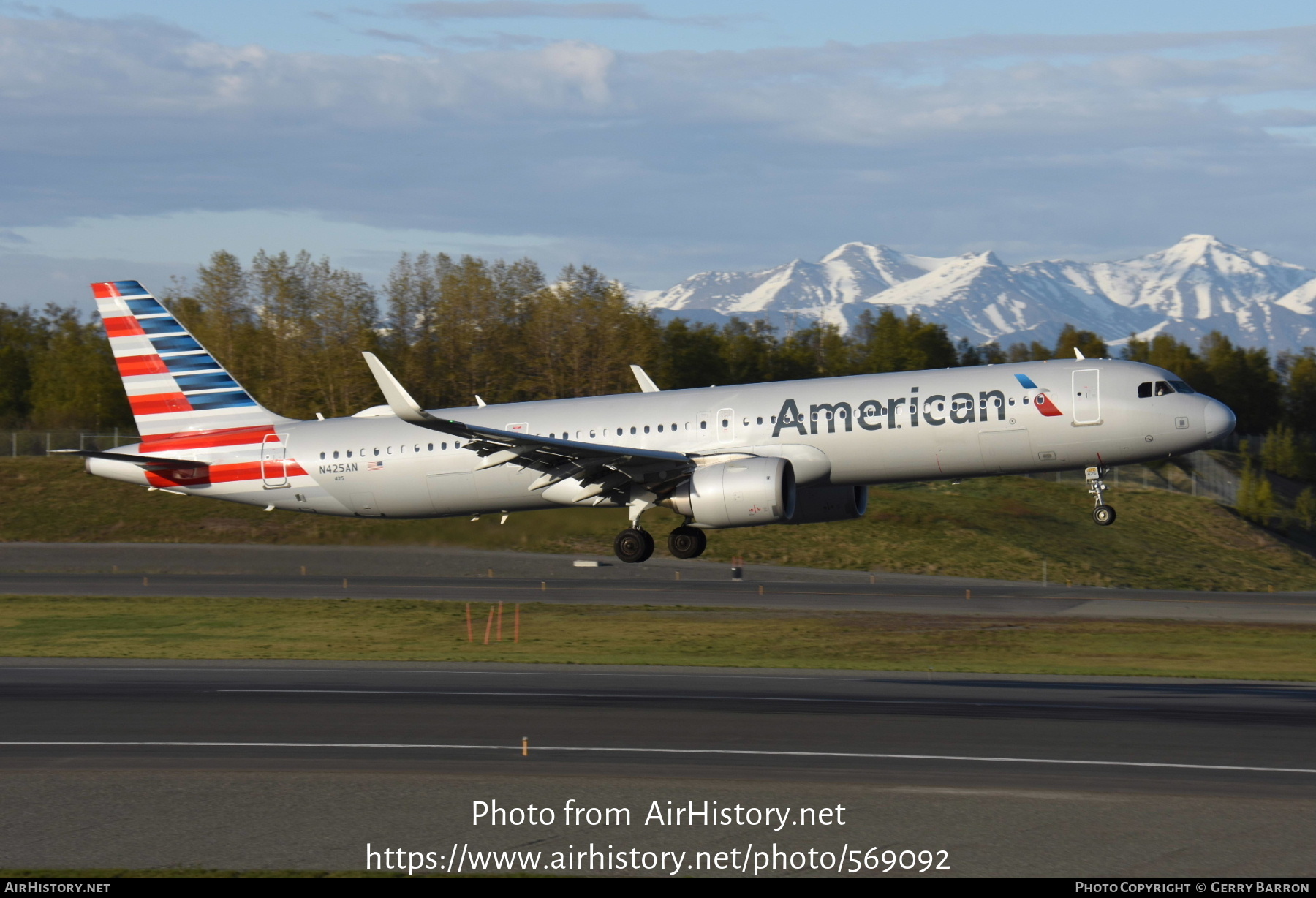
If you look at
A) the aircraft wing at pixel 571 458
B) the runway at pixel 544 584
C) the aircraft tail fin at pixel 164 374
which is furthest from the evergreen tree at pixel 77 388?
the aircraft wing at pixel 571 458

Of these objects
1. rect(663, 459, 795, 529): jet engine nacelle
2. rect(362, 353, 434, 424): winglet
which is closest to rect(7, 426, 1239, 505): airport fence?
rect(663, 459, 795, 529): jet engine nacelle

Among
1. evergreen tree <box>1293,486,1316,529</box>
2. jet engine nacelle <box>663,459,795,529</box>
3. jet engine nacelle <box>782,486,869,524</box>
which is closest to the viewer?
jet engine nacelle <box>663,459,795,529</box>

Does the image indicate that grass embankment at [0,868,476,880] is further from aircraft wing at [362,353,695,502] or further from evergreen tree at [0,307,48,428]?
evergreen tree at [0,307,48,428]

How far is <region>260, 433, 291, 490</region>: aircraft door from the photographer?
38219 mm

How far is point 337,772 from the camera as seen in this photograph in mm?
21922

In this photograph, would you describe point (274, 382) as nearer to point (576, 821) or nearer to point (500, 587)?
point (500, 587)

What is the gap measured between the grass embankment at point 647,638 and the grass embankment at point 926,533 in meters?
16.9

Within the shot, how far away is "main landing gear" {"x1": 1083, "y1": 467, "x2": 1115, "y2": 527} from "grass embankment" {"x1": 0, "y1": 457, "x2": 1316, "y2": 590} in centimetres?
4064

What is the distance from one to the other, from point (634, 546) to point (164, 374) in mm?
17088

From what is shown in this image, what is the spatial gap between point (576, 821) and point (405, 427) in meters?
20.2

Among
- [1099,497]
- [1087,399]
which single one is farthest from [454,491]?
[1099,497]

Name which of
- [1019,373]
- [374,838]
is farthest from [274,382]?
[374,838]

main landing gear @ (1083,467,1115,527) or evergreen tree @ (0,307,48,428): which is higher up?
evergreen tree @ (0,307,48,428)
